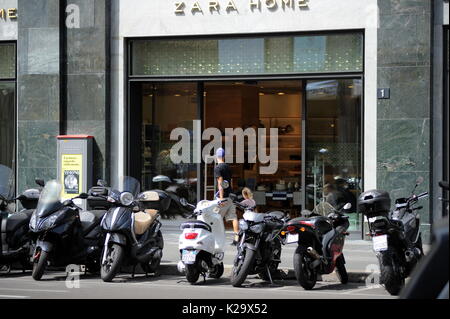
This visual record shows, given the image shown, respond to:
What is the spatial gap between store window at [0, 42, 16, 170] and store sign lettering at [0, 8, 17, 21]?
584mm

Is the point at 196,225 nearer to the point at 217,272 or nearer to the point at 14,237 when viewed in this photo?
the point at 217,272

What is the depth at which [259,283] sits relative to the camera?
10.4 m

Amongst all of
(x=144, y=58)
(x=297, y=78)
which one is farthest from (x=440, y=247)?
(x=144, y=58)

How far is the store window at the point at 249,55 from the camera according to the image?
1495cm

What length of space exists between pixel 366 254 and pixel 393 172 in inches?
75.6

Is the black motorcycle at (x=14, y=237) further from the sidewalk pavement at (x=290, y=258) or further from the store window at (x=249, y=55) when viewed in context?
the store window at (x=249, y=55)

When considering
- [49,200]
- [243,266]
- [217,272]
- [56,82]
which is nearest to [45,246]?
[49,200]

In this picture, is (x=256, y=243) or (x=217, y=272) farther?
(x=217, y=272)

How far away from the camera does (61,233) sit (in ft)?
33.7

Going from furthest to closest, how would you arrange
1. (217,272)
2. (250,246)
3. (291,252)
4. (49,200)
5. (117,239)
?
(291,252), (217,272), (49,200), (117,239), (250,246)

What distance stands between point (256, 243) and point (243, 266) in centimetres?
33

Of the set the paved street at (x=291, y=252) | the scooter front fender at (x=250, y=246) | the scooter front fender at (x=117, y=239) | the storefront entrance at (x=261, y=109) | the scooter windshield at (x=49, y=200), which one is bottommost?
the paved street at (x=291, y=252)

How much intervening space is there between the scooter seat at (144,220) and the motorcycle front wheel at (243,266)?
59.2 inches

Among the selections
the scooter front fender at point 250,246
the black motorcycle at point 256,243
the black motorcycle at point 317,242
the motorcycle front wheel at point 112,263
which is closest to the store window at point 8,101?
the motorcycle front wheel at point 112,263
